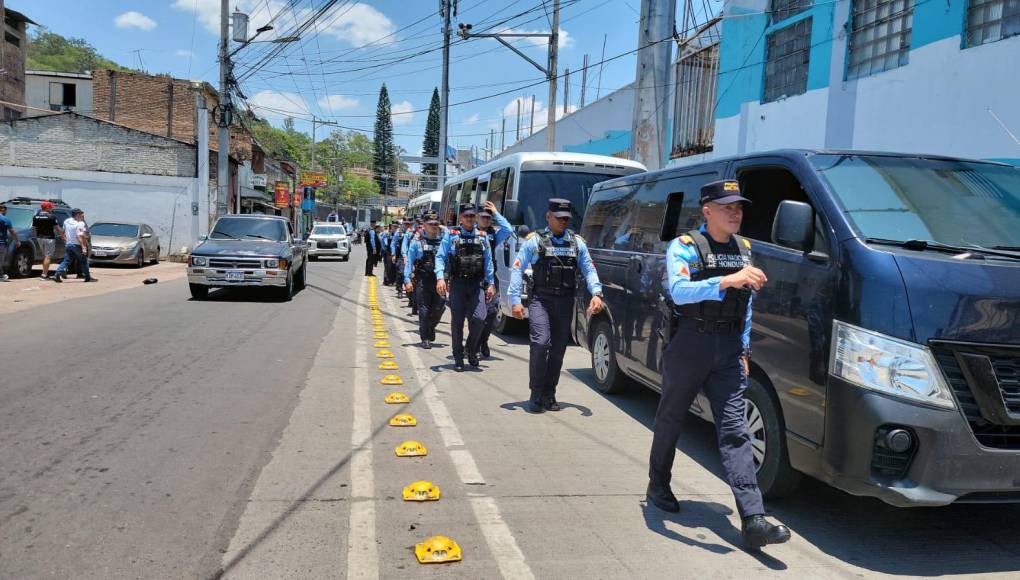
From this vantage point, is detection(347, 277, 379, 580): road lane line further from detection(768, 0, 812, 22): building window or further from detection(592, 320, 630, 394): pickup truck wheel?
detection(768, 0, 812, 22): building window

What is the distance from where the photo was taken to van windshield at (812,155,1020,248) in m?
3.95

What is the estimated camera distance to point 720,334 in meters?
3.69

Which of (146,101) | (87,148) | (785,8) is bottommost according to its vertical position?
(87,148)

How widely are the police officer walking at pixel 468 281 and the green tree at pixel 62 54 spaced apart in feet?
271

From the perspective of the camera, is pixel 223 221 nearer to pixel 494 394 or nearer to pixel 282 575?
pixel 494 394

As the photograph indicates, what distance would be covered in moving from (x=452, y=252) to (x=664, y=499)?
15.4ft

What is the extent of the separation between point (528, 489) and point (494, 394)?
2.61 metres

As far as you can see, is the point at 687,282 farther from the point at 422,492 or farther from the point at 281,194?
the point at 281,194

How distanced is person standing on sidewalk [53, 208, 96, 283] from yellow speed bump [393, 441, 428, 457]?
14.0m

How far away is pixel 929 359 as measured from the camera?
3301mm

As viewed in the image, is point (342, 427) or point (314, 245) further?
point (314, 245)

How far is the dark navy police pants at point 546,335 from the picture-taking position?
619cm

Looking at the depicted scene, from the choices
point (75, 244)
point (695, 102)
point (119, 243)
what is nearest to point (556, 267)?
point (695, 102)

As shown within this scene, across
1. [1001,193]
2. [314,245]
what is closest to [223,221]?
[1001,193]
